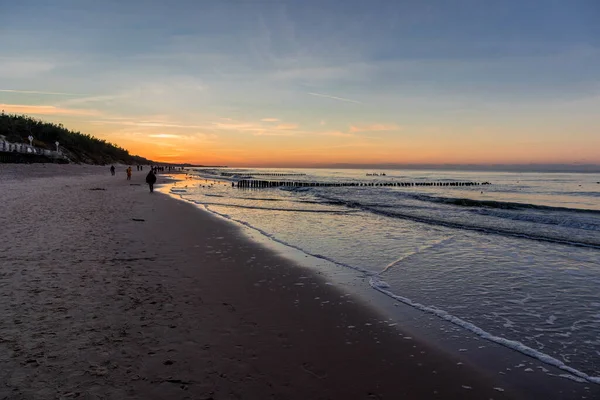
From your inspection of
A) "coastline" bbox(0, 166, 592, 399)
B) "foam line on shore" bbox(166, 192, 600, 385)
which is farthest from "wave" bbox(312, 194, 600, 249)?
"coastline" bbox(0, 166, 592, 399)

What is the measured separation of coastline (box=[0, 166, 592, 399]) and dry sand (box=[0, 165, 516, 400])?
2 centimetres

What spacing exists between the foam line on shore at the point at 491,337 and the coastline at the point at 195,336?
105 cm

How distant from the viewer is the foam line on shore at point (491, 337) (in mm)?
4841

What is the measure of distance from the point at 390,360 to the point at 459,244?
10.8 m

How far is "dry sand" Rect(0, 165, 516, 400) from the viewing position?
405 cm

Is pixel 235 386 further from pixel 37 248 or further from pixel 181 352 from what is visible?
pixel 37 248

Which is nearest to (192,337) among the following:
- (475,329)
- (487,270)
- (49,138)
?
(475,329)

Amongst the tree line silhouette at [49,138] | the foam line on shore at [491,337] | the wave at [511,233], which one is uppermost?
the tree line silhouette at [49,138]

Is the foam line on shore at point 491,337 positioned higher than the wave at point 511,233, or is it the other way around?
the wave at point 511,233

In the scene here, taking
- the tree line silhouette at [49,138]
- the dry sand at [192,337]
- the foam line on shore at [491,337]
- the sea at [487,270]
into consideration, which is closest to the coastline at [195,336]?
the dry sand at [192,337]

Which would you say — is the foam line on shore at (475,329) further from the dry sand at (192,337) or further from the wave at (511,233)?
the wave at (511,233)

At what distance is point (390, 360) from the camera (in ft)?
16.0

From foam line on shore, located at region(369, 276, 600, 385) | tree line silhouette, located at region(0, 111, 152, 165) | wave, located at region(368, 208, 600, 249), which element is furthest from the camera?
tree line silhouette, located at region(0, 111, 152, 165)

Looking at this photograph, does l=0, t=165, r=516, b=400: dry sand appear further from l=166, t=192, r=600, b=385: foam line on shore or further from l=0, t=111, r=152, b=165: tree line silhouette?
l=0, t=111, r=152, b=165: tree line silhouette
